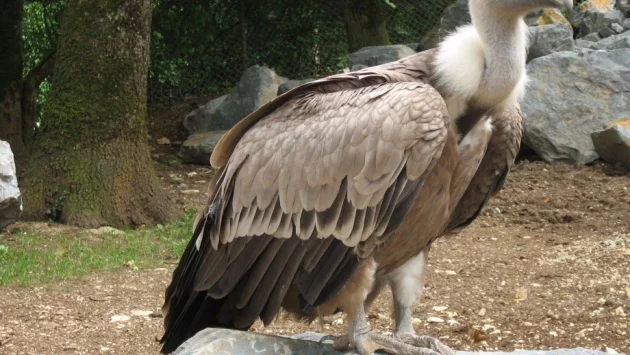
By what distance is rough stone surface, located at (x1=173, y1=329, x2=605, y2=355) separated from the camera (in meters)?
4.48

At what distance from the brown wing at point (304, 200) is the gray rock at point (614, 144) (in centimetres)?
680

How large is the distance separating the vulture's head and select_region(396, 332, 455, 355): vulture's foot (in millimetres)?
1700

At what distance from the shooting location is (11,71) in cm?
1228

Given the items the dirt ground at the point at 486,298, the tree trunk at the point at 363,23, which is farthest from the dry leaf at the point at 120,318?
the tree trunk at the point at 363,23

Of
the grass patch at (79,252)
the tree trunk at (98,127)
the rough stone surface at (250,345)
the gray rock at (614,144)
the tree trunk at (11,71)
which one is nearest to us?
the rough stone surface at (250,345)

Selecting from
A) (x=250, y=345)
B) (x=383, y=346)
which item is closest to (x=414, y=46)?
(x=383, y=346)

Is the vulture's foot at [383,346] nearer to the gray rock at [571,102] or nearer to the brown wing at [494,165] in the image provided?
the brown wing at [494,165]

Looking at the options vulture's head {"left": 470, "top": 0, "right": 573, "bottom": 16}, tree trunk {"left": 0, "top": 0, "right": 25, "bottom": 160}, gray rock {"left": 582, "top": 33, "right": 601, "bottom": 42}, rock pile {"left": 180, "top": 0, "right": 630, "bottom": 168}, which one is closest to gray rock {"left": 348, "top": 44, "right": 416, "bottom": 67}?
rock pile {"left": 180, "top": 0, "right": 630, "bottom": 168}

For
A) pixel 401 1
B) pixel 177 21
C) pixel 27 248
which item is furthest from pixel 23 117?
pixel 401 1

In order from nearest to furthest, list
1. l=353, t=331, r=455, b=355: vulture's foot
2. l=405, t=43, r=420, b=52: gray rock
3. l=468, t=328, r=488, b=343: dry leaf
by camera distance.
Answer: l=353, t=331, r=455, b=355: vulture's foot < l=468, t=328, r=488, b=343: dry leaf < l=405, t=43, r=420, b=52: gray rock

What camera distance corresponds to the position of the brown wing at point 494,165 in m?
4.90

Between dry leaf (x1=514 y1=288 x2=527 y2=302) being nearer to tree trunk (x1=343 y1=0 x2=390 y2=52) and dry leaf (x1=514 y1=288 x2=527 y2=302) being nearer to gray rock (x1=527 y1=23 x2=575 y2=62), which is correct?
gray rock (x1=527 y1=23 x2=575 y2=62)

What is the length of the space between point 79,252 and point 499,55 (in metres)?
5.20

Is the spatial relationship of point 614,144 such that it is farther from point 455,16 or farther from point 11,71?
point 11,71
